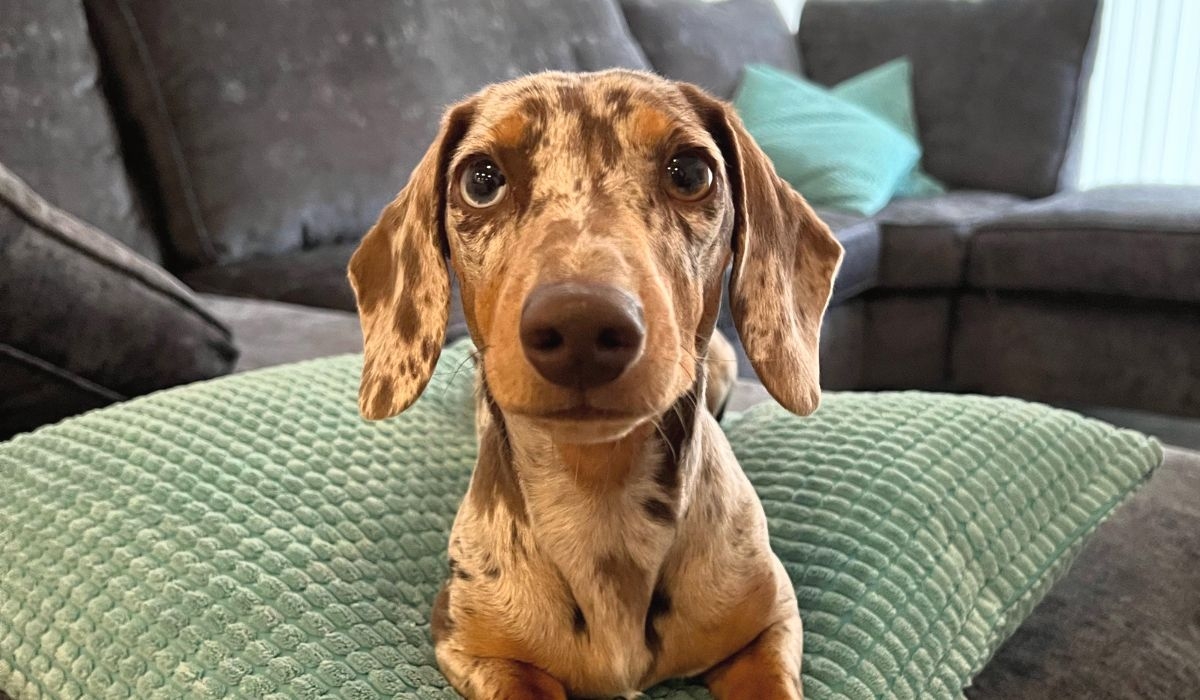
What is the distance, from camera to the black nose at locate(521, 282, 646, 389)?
897mm

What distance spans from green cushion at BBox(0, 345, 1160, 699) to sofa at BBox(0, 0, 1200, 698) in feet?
0.59

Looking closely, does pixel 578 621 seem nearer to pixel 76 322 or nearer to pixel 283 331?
pixel 76 322

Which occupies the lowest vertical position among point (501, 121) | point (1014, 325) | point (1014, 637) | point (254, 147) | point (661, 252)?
point (1014, 325)

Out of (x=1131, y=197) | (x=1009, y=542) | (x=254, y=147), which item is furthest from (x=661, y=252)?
(x=1131, y=197)

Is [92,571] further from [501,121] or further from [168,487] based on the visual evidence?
[501,121]

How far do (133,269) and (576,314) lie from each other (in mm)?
1201

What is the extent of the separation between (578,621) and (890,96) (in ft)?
13.0

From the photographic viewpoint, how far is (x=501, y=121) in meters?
1.19

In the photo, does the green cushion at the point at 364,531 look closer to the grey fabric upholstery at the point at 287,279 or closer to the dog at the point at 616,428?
the dog at the point at 616,428

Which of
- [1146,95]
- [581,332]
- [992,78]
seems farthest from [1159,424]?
[581,332]

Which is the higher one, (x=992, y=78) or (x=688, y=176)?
(x=688, y=176)

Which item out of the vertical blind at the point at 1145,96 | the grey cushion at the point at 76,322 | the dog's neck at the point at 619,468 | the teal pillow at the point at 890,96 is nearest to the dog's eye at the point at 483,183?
the dog's neck at the point at 619,468

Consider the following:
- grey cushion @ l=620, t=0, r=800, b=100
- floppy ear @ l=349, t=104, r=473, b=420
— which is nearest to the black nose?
floppy ear @ l=349, t=104, r=473, b=420

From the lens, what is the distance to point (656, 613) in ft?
3.94
